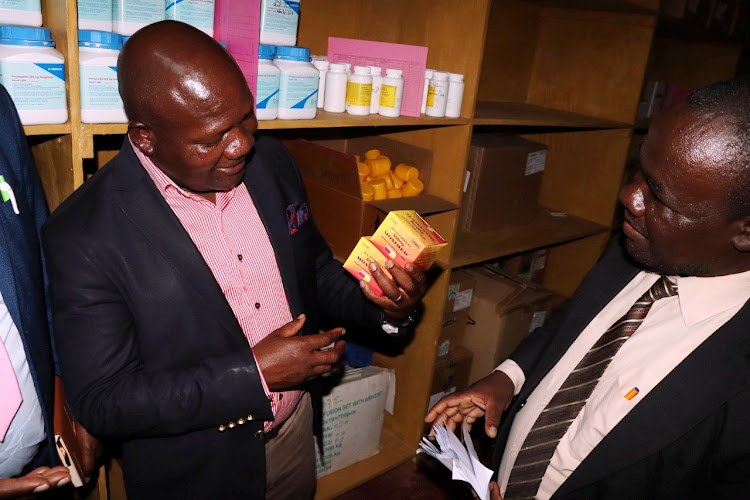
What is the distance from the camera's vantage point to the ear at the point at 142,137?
119 cm

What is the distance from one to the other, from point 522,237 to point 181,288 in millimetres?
1980

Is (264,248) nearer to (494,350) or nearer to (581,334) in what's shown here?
(581,334)

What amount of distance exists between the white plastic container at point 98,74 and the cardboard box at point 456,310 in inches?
68.0

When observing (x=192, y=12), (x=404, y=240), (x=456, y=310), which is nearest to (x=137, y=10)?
(x=192, y=12)

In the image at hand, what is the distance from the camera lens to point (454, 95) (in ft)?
6.90

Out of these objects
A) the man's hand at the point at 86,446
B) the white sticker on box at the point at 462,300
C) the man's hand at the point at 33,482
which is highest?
the man's hand at the point at 33,482

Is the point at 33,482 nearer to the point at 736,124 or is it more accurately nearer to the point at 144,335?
the point at 144,335

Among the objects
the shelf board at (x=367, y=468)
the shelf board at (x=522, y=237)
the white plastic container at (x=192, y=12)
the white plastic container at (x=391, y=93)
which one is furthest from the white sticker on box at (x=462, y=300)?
the white plastic container at (x=192, y=12)

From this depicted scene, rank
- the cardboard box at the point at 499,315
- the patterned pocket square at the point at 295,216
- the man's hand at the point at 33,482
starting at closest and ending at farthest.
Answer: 1. the man's hand at the point at 33,482
2. the patterned pocket square at the point at 295,216
3. the cardboard box at the point at 499,315

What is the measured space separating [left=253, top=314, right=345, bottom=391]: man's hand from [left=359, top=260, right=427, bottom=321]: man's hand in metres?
0.22

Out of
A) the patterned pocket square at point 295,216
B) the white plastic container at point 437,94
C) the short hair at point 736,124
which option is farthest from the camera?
the white plastic container at point 437,94

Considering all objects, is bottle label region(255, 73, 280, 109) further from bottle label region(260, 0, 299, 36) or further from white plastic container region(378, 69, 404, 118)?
white plastic container region(378, 69, 404, 118)

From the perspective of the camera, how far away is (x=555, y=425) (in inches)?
48.4

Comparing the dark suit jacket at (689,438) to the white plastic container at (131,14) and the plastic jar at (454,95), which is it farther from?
the white plastic container at (131,14)
